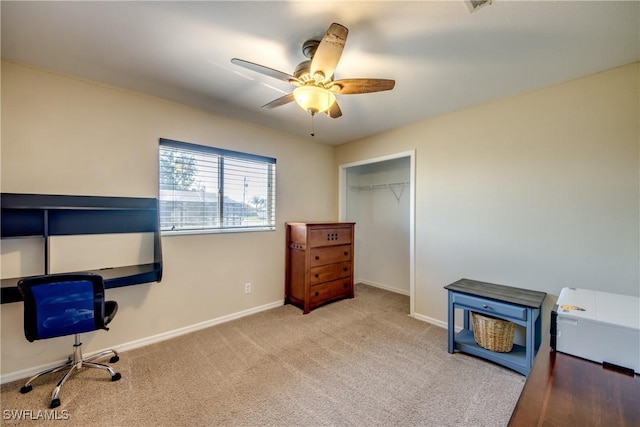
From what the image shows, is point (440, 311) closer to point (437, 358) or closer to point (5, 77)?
point (437, 358)

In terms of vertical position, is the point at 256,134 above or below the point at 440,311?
above

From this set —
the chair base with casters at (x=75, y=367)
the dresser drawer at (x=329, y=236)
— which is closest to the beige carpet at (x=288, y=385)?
the chair base with casters at (x=75, y=367)

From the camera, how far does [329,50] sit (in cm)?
144

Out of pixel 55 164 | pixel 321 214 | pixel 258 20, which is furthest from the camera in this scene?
pixel 321 214

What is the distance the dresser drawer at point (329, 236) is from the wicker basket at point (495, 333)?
1862mm

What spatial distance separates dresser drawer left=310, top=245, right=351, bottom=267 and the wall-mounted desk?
1.73 meters

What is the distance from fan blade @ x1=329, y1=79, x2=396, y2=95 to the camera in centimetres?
170

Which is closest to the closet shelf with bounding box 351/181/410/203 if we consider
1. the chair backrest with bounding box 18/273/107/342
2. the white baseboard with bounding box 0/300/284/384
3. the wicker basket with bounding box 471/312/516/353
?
the wicker basket with bounding box 471/312/516/353

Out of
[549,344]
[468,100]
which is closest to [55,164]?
[549,344]

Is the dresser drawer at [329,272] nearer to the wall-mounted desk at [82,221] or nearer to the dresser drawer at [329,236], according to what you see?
the dresser drawer at [329,236]

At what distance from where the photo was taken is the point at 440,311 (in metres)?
2.98

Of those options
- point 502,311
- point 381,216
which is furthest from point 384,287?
point 502,311

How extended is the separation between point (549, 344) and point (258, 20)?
92.4 inches

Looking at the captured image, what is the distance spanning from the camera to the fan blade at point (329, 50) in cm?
133
